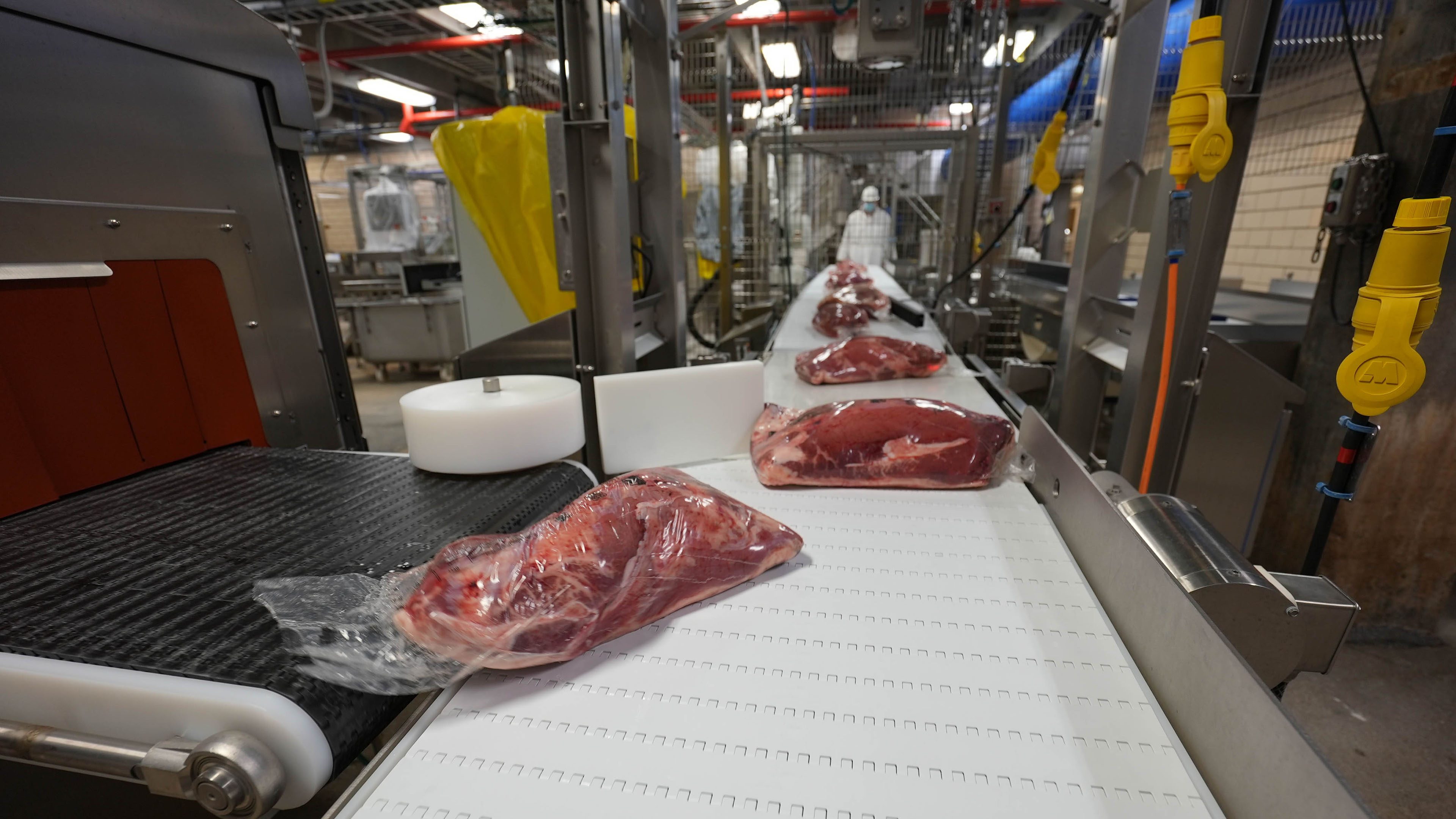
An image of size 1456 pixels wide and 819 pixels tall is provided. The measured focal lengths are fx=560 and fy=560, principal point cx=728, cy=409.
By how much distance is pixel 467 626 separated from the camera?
2.26 ft

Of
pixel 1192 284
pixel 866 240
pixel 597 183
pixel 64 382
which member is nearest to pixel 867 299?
pixel 1192 284

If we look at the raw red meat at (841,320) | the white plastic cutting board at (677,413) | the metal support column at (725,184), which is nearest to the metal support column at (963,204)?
the raw red meat at (841,320)

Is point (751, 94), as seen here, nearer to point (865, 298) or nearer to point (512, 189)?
point (865, 298)

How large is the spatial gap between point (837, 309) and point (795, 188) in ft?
10.9

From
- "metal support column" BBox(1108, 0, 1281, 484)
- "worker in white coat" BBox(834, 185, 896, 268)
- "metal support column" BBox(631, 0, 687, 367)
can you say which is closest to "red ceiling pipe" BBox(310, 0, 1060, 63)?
"metal support column" BBox(631, 0, 687, 367)

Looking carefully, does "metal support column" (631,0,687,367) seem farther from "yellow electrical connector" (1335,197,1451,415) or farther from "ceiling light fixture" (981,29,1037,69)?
"ceiling light fixture" (981,29,1037,69)

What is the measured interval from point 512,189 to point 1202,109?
2.78 metres

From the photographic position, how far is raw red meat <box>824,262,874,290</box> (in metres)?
4.43

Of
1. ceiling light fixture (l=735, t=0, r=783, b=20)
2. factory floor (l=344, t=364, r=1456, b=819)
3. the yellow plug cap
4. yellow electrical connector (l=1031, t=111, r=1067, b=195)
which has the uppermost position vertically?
ceiling light fixture (l=735, t=0, r=783, b=20)

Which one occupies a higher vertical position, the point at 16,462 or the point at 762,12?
the point at 762,12

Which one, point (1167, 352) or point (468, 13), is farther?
point (468, 13)

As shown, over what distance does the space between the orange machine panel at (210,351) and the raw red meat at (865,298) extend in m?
2.62

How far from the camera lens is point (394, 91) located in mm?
6109

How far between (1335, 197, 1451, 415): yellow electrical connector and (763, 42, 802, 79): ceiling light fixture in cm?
334
